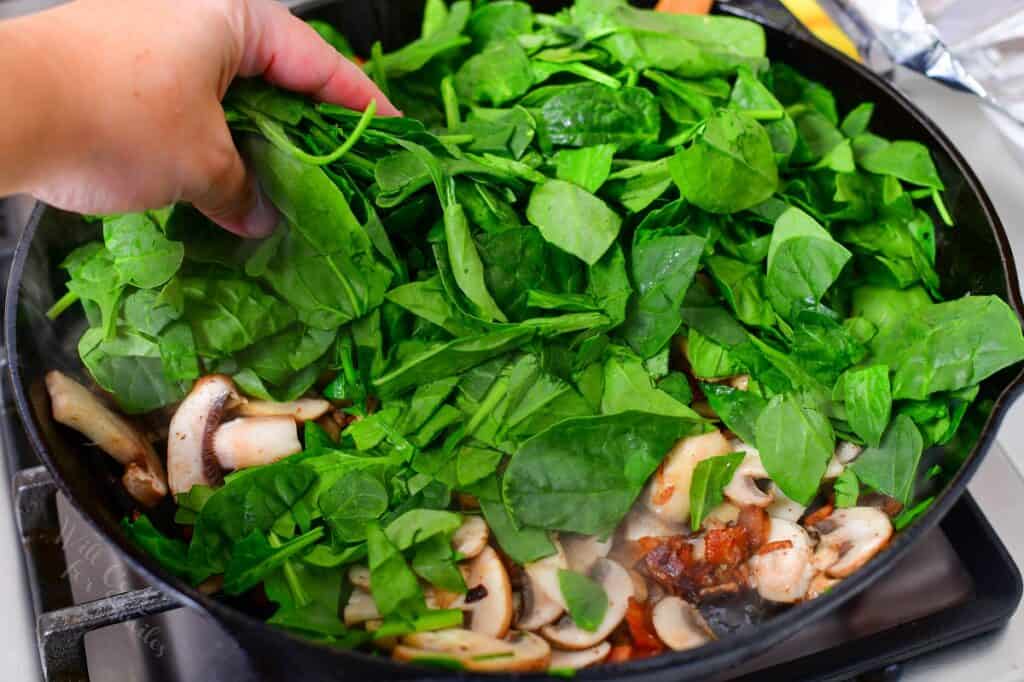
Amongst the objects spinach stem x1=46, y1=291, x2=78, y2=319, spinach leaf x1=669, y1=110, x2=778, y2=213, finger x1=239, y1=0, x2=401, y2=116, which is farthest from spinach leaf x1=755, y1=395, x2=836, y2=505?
spinach stem x1=46, y1=291, x2=78, y2=319

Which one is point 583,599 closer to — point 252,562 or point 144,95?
point 252,562

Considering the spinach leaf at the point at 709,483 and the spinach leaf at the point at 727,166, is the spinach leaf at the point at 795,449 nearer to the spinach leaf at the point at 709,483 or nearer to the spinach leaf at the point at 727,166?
the spinach leaf at the point at 709,483

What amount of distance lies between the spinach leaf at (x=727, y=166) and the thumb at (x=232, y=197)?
0.39 meters

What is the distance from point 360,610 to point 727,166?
534 millimetres

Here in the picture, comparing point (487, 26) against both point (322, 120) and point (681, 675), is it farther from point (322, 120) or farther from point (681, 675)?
point (681, 675)

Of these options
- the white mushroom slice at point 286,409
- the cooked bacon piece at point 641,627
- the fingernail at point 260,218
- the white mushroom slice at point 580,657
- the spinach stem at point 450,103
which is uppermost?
the spinach stem at point 450,103

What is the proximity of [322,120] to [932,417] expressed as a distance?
2.07 ft

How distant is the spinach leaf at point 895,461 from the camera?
2.70 feet

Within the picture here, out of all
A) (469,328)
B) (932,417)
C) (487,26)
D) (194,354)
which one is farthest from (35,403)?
(932,417)

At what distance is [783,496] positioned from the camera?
86cm

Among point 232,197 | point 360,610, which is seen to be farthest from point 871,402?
point 232,197

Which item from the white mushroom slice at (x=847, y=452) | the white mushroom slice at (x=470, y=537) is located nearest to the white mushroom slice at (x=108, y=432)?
the white mushroom slice at (x=470, y=537)

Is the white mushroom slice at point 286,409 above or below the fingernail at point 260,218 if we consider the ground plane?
below

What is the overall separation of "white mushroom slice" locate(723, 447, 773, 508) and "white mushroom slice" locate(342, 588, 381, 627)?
331 mm
